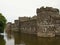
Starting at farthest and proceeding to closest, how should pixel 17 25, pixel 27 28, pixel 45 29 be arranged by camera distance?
pixel 17 25
pixel 27 28
pixel 45 29

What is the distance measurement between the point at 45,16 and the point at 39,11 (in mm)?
5414

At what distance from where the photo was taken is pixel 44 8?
6325 centimetres

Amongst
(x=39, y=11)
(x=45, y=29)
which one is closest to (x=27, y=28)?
(x=39, y=11)

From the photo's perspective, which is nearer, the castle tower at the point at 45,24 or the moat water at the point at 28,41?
the moat water at the point at 28,41

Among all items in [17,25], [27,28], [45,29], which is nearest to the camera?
[45,29]

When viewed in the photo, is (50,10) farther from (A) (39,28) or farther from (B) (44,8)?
(A) (39,28)

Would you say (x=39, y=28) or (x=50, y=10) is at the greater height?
(x=50, y=10)

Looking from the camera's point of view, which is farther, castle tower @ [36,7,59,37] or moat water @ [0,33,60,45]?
castle tower @ [36,7,59,37]

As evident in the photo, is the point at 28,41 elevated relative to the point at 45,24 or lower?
lower

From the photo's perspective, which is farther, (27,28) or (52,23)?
(27,28)

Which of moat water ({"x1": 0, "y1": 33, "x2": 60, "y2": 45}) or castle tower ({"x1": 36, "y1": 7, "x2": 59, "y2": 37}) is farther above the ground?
castle tower ({"x1": 36, "y1": 7, "x2": 59, "y2": 37})

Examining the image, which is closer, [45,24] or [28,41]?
[28,41]

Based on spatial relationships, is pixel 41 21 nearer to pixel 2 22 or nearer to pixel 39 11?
pixel 39 11

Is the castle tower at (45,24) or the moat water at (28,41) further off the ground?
the castle tower at (45,24)
